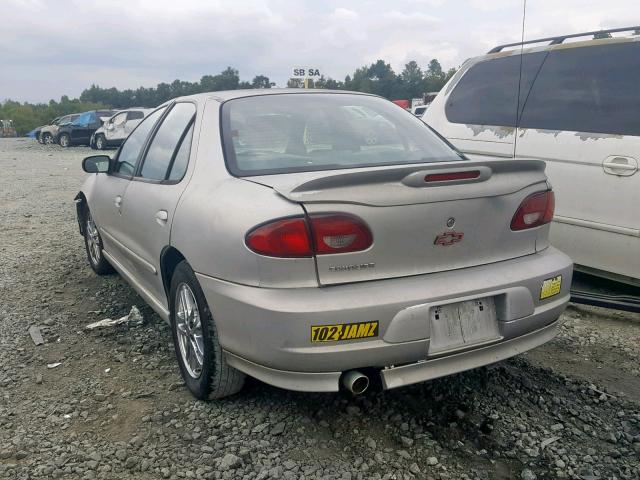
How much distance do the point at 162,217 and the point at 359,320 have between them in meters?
1.36

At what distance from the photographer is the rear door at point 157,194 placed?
328 centimetres

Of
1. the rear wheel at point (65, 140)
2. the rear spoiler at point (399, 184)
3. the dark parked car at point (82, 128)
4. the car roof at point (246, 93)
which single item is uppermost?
the car roof at point (246, 93)

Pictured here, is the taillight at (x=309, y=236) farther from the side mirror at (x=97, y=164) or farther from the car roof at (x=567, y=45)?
the car roof at (x=567, y=45)

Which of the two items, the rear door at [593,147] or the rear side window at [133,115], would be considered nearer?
the rear door at [593,147]

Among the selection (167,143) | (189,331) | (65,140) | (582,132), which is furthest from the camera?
(65,140)

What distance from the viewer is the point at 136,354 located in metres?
3.81

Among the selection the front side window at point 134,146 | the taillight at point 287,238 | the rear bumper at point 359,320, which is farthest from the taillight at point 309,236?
the front side window at point 134,146

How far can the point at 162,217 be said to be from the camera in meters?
3.26

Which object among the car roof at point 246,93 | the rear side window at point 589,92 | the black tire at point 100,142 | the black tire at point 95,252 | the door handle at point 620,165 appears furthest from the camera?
the black tire at point 100,142

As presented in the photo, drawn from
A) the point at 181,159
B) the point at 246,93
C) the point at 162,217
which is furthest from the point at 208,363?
the point at 246,93

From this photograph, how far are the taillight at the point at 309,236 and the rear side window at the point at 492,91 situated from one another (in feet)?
9.58

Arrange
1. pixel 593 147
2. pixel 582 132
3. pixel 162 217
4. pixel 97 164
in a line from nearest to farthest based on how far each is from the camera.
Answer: pixel 162 217, pixel 593 147, pixel 582 132, pixel 97 164

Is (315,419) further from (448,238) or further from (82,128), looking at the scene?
(82,128)

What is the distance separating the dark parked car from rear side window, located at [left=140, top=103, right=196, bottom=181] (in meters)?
26.6
